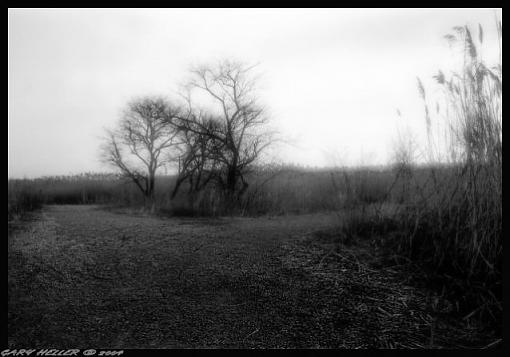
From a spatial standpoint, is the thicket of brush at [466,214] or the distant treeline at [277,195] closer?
the thicket of brush at [466,214]

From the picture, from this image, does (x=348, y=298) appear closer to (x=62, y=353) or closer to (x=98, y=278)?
(x=62, y=353)

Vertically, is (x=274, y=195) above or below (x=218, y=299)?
above

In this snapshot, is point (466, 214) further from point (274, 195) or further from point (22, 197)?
point (22, 197)

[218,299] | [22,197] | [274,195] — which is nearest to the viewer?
[218,299]

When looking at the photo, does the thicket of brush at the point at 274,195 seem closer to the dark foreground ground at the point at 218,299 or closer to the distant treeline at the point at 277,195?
the distant treeline at the point at 277,195

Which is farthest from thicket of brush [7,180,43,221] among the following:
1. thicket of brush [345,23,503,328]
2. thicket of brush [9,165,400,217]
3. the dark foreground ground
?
thicket of brush [345,23,503,328]

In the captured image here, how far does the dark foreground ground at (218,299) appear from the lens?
1651 mm

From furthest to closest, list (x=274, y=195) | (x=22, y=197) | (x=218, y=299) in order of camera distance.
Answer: (x=274, y=195), (x=22, y=197), (x=218, y=299)

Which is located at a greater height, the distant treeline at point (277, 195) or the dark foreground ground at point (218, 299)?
the distant treeline at point (277, 195)

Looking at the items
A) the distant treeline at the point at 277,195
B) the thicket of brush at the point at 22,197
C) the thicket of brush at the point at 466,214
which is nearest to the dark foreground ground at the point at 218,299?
the thicket of brush at the point at 466,214

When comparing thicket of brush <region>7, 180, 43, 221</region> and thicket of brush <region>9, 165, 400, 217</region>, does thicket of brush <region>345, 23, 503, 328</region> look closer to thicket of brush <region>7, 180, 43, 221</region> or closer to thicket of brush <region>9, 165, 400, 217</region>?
thicket of brush <region>9, 165, 400, 217</region>

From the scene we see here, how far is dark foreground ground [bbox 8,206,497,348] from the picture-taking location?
1651 mm

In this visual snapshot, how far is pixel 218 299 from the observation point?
204 centimetres

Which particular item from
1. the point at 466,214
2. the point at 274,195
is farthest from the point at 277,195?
the point at 466,214
